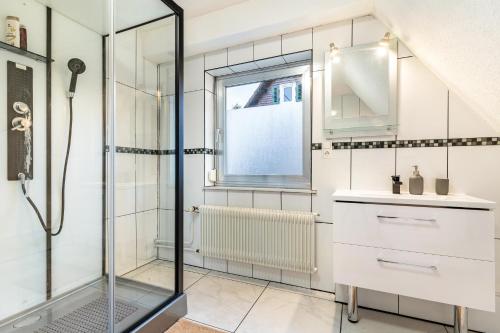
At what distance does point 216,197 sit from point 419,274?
1.47 meters

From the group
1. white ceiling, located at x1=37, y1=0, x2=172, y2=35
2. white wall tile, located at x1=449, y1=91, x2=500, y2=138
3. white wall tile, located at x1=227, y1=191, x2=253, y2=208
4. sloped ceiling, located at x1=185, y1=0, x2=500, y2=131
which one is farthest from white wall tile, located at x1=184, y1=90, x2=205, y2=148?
white wall tile, located at x1=449, y1=91, x2=500, y2=138

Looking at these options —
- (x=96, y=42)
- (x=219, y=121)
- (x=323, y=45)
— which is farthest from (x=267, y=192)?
(x=96, y=42)

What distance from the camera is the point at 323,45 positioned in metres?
1.67

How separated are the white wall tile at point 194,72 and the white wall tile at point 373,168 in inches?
57.1

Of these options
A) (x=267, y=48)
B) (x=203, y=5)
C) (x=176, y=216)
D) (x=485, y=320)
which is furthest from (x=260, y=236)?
(x=203, y=5)

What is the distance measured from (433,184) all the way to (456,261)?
1.55 feet

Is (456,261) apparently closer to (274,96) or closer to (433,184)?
(433,184)

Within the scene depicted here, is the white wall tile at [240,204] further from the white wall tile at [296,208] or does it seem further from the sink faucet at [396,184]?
the sink faucet at [396,184]

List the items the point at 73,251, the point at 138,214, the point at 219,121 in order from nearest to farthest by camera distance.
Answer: the point at 73,251
the point at 138,214
the point at 219,121

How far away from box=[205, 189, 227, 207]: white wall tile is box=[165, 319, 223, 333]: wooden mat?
2.90 feet

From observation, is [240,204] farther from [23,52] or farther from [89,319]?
[23,52]

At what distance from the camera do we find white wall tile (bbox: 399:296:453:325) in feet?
4.45

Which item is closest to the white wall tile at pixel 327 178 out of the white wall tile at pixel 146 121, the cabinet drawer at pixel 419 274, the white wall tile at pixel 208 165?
the cabinet drawer at pixel 419 274

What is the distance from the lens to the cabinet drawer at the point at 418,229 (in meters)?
1.08
